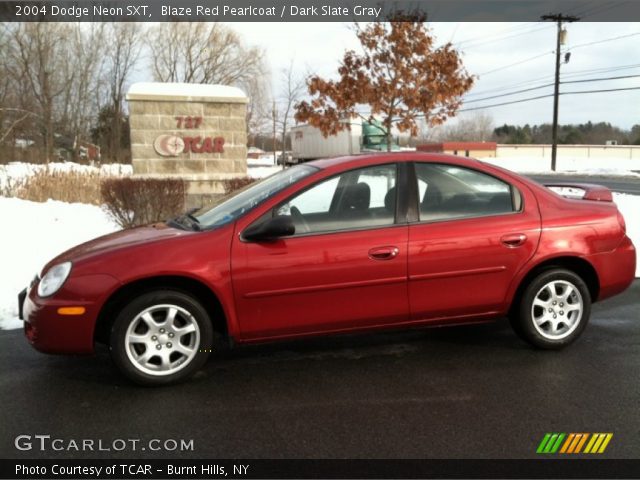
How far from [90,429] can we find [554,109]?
41.2m

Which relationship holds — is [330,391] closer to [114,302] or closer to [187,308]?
[187,308]

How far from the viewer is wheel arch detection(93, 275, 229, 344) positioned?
11.8 ft

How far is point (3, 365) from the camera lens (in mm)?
4059

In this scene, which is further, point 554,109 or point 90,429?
point 554,109

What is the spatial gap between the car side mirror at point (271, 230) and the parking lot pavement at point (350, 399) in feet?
3.28

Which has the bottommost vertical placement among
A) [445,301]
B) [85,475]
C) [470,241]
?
[85,475]

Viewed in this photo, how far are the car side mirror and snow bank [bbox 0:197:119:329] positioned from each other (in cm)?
273

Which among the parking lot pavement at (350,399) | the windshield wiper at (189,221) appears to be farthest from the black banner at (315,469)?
the windshield wiper at (189,221)

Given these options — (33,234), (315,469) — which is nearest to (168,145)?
(33,234)

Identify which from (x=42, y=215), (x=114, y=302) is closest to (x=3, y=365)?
(x=114, y=302)

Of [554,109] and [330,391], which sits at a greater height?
[554,109]

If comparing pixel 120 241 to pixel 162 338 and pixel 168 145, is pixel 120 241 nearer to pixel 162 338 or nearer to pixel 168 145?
pixel 162 338

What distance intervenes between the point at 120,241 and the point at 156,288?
1.64 feet

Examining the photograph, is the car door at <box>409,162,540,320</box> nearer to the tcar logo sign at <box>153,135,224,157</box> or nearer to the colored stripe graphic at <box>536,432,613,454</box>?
the colored stripe graphic at <box>536,432,613,454</box>
